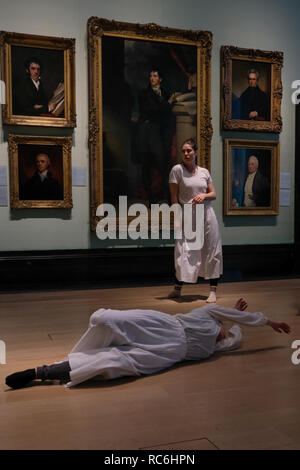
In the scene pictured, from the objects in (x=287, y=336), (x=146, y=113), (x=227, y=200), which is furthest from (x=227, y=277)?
(x=287, y=336)

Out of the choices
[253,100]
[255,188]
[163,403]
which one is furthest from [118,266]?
[163,403]

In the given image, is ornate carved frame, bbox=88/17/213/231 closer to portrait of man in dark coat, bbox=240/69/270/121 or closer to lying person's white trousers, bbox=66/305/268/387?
portrait of man in dark coat, bbox=240/69/270/121

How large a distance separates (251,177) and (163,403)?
729cm

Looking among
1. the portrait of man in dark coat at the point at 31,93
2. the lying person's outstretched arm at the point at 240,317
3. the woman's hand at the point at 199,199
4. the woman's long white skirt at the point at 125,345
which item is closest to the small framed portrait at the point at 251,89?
the woman's hand at the point at 199,199

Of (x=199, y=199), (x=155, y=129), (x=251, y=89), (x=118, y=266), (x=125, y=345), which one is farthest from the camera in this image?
(x=251, y=89)

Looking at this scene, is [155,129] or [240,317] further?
[155,129]

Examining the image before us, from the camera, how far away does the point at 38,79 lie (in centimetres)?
850

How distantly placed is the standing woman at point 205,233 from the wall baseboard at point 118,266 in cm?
166

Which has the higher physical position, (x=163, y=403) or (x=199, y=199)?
(x=199, y=199)

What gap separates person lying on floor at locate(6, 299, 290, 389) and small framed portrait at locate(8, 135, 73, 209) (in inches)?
197

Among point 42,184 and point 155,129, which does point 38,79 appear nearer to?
point 42,184

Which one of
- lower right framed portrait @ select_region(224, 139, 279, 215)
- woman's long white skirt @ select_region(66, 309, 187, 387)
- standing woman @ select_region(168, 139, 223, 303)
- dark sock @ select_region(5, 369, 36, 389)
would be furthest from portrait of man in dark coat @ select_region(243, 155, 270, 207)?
dark sock @ select_region(5, 369, 36, 389)

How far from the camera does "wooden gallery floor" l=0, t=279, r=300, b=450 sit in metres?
2.76

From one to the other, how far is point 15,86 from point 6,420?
6567 millimetres
